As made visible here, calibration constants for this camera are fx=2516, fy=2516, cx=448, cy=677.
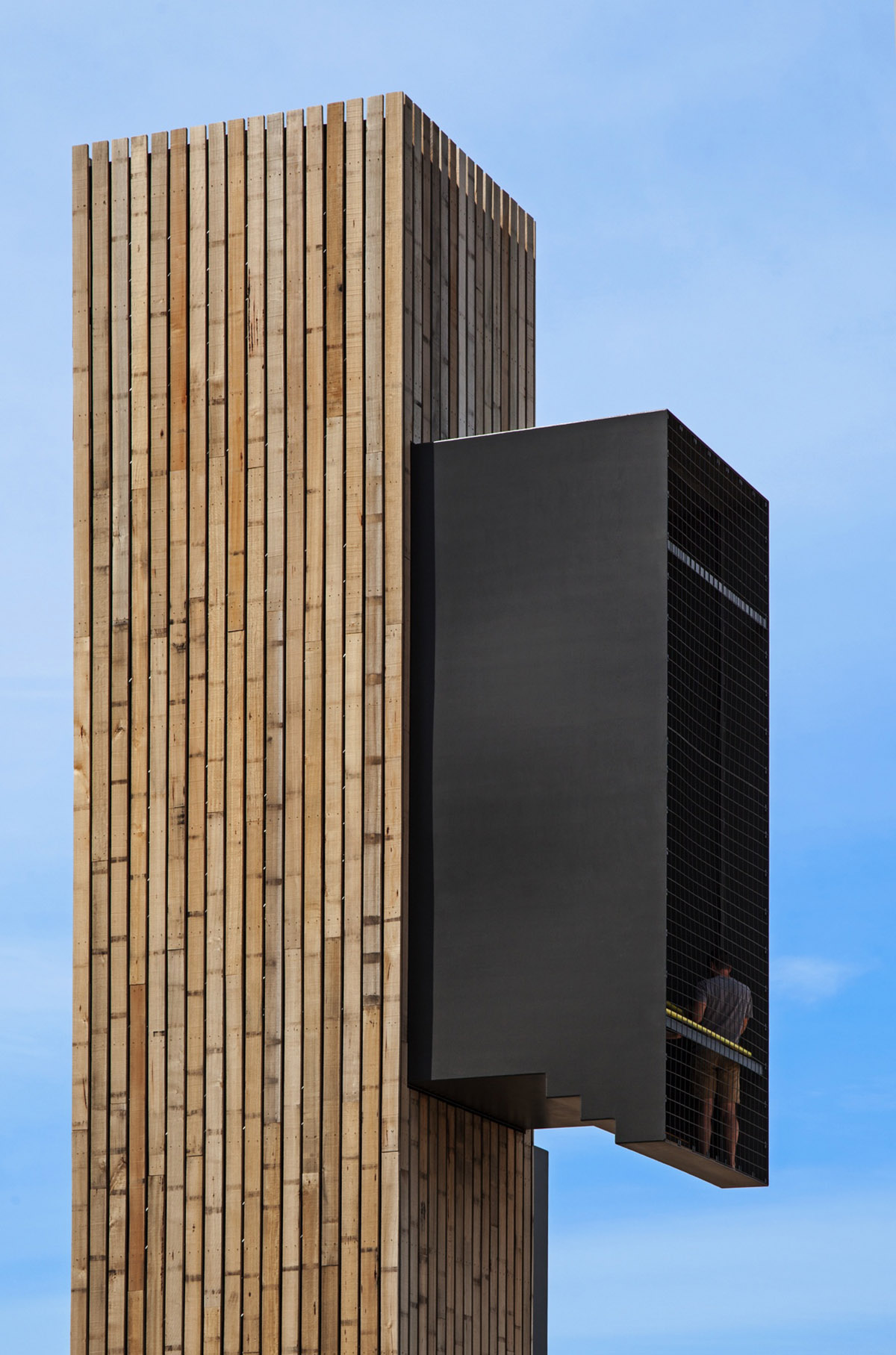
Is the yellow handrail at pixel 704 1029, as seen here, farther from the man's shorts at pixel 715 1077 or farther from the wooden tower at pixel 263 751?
the wooden tower at pixel 263 751

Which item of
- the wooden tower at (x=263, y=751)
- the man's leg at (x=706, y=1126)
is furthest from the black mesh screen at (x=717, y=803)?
the wooden tower at (x=263, y=751)

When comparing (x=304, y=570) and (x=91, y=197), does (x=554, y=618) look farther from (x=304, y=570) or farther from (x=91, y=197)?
(x=91, y=197)

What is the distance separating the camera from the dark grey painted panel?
16.8 metres

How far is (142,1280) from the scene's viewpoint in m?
17.7

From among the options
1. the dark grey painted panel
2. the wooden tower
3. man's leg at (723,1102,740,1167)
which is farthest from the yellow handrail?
the wooden tower

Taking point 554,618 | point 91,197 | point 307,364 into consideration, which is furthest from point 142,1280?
point 91,197

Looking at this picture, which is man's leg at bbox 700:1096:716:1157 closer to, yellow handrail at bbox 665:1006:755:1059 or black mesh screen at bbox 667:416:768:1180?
black mesh screen at bbox 667:416:768:1180

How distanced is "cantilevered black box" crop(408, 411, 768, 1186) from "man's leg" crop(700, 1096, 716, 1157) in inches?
3.8

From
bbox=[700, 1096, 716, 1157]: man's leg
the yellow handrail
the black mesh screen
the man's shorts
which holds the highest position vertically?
the black mesh screen

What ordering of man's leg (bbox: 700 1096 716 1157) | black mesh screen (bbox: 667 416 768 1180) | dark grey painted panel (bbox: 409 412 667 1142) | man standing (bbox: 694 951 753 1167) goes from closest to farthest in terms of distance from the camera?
dark grey painted panel (bbox: 409 412 667 1142) < black mesh screen (bbox: 667 416 768 1180) < man's leg (bbox: 700 1096 716 1157) < man standing (bbox: 694 951 753 1167)

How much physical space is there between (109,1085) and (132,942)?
1.03 m

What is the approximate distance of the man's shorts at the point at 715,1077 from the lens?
57.5ft

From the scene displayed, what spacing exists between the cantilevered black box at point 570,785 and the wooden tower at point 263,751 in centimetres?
28

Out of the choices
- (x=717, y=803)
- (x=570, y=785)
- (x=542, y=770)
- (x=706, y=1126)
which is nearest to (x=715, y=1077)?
(x=706, y=1126)
